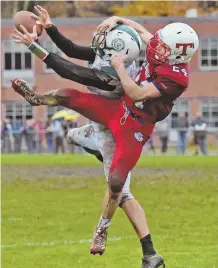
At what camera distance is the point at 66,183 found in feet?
67.8

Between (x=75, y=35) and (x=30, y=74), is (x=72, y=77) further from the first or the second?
(x=30, y=74)

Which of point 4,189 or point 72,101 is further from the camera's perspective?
point 4,189

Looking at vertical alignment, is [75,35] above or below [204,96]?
above

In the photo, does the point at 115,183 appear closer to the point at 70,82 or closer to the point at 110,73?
the point at 110,73

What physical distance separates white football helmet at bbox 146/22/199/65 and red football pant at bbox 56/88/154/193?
0.62 m

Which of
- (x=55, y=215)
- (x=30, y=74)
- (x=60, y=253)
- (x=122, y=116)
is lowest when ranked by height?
(x=30, y=74)

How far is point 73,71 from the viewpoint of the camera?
862 centimetres

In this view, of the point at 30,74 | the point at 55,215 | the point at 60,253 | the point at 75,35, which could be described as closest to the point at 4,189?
the point at 55,215

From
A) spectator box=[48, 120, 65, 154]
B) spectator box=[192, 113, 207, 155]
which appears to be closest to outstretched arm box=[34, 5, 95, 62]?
spectator box=[192, 113, 207, 155]

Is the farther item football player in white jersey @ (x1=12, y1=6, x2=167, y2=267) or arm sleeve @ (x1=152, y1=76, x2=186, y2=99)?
football player in white jersey @ (x1=12, y1=6, x2=167, y2=267)

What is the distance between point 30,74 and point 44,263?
144 ft

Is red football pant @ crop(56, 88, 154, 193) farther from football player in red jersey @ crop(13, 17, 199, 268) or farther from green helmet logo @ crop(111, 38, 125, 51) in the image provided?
green helmet logo @ crop(111, 38, 125, 51)

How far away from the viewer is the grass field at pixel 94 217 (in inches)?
417

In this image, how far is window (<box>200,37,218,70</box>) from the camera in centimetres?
5077
